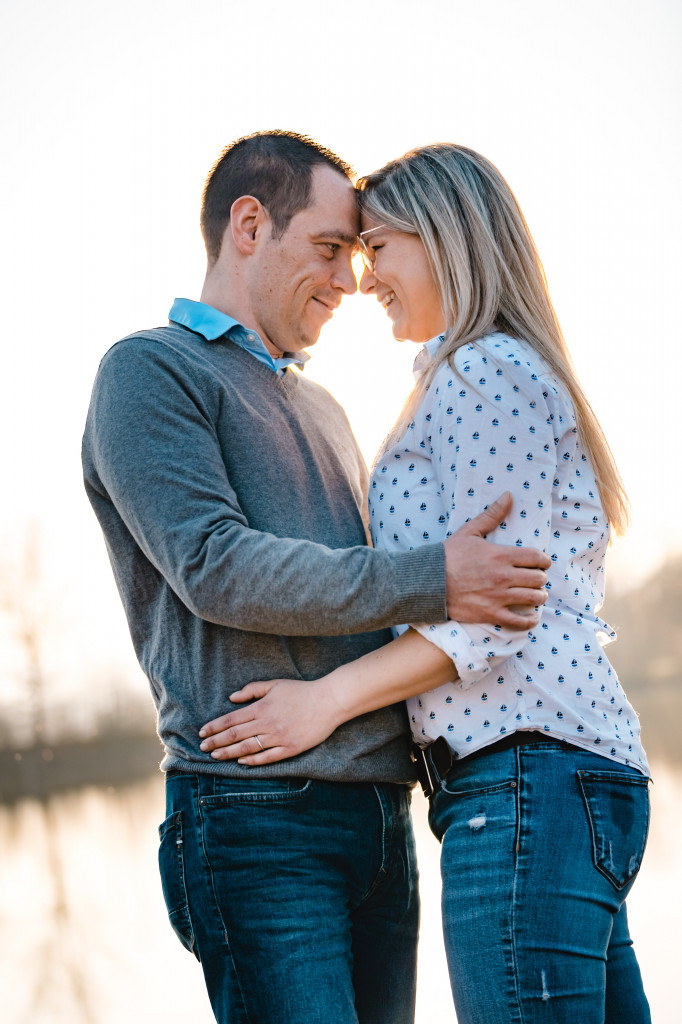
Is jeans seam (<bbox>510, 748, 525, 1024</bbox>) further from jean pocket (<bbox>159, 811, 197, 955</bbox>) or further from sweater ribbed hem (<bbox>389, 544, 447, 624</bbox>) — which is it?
jean pocket (<bbox>159, 811, 197, 955</bbox>)

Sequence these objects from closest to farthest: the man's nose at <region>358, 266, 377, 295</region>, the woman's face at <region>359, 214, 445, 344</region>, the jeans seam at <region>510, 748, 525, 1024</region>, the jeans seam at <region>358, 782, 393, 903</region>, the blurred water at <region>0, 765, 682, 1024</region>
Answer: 1. the jeans seam at <region>510, 748, 525, 1024</region>
2. the jeans seam at <region>358, 782, 393, 903</region>
3. the woman's face at <region>359, 214, 445, 344</region>
4. the man's nose at <region>358, 266, 377, 295</region>
5. the blurred water at <region>0, 765, 682, 1024</region>

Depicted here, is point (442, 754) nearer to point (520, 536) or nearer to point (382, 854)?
point (382, 854)

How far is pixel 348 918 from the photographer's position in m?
1.42

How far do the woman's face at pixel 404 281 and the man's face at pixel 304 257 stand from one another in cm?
7

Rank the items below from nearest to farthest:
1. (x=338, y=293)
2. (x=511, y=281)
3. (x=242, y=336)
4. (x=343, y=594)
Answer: (x=343, y=594), (x=511, y=281), (x=242, y=336), (x=338, y=293)

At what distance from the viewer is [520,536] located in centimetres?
135

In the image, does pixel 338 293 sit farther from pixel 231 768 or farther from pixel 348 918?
pixel 348 918

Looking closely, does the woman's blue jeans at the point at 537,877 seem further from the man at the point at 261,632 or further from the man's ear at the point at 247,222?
the man's ear at the point at 247,222

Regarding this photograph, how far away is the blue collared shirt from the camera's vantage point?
5.45 ft

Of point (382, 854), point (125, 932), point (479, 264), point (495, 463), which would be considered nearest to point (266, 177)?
point (479, 264)

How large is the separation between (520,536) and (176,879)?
668 millimetres

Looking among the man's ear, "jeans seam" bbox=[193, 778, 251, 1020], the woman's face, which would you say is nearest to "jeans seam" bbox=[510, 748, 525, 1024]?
"jeans seam" bbox=[193, 778, 251, 1020]

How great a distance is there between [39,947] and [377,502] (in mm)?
4140

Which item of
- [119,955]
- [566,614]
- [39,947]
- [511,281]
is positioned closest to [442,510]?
[566,614]
